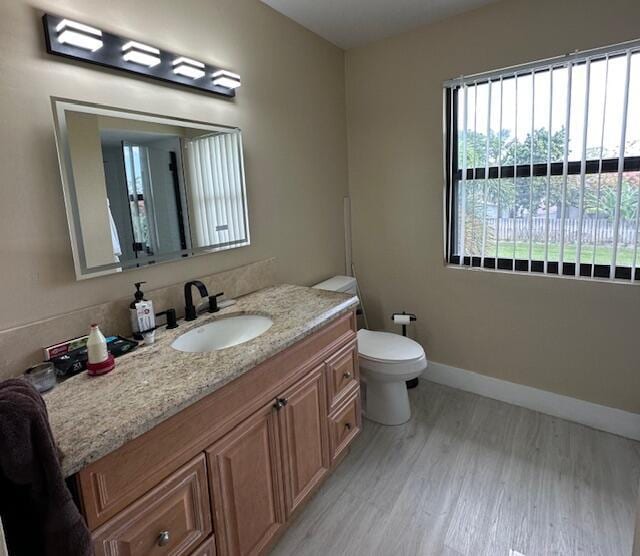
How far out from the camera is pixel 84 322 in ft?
4.61

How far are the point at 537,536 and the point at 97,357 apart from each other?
182 cm

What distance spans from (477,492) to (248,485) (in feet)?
3.74

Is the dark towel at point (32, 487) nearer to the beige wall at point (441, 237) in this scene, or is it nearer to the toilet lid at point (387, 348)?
the toilet lid at point (387, 348)

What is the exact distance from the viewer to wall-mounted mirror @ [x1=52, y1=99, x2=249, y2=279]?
4.50 ft

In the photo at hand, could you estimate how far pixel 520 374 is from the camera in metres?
2.46

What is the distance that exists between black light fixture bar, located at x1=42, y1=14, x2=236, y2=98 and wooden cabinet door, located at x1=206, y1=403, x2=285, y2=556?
139cm

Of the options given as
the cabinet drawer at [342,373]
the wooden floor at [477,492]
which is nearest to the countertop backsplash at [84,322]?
the cabinet drawer at [342,373]

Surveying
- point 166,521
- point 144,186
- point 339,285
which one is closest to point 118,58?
point 144,186

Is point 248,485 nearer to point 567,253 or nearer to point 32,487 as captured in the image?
point 32,487

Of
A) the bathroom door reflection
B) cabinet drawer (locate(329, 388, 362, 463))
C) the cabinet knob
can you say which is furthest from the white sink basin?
the cabinet knob

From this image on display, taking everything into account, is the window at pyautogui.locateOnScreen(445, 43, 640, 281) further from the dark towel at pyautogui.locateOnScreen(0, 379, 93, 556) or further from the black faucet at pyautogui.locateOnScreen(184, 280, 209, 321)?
the dark towel at pyautogui.locateOnScreen(0, 379, 93, 556)

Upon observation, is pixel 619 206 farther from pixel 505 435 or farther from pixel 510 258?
pixel 505 435

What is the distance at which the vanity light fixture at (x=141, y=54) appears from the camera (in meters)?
1.45

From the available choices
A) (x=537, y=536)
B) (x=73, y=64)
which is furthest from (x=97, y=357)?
(x=537, y=536)
